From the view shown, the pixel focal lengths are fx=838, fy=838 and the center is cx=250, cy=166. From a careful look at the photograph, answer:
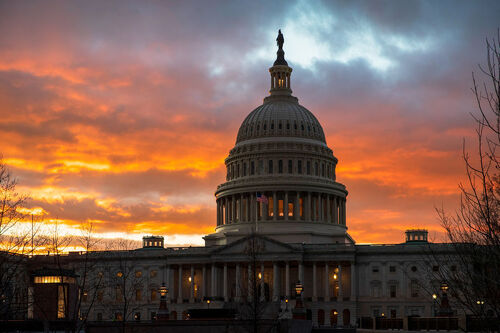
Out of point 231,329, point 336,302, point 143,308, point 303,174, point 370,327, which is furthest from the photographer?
point 303,174

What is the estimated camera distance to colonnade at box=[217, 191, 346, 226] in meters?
167

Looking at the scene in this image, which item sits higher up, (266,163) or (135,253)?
(266,163)

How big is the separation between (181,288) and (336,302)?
29.6 m

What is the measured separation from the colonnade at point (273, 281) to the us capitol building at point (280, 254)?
0.61 ft

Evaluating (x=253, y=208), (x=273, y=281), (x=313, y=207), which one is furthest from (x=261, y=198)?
(x=313, y=207)

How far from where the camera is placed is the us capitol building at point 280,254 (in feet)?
488

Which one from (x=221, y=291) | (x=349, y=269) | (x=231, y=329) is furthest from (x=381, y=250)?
(x=231, y=329)

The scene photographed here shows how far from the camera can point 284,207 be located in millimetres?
167250

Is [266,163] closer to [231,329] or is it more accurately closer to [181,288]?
[181,288]

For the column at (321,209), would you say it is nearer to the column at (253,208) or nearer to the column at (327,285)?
the column at (253,208)

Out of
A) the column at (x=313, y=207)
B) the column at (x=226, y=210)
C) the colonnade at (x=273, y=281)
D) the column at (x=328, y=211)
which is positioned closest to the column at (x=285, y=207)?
the column at (x=313, y=207)

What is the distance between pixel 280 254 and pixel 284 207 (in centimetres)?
1824

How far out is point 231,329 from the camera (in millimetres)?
77375

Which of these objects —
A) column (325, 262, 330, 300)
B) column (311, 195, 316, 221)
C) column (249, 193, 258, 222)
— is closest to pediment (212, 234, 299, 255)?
column (325, 262, 330, 300)
